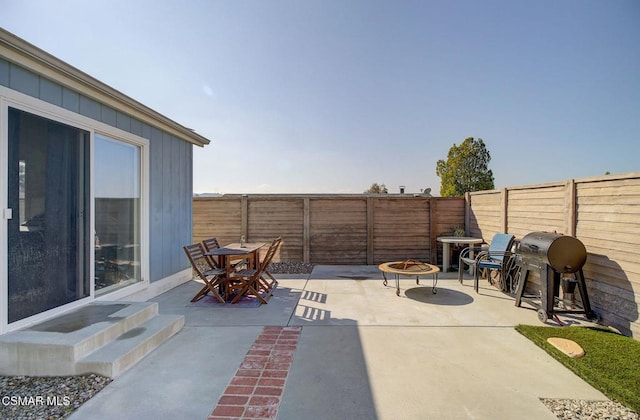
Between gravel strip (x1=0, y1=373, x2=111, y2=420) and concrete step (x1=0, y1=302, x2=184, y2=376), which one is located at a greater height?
concrete step (x1=0, y1=302, x2=184, y2=376)

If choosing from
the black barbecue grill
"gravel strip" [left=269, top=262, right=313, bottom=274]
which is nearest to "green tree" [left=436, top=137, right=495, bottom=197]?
"gravel strip" [left=269, top=262, right=313, bottom=274]

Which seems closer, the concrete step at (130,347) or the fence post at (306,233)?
the concrete step at (130,347)

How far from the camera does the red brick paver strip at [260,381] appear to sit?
1784 mm

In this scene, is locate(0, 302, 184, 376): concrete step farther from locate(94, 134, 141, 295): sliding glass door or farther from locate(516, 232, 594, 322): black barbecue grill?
locate(516, 232, 594, 322): black barbecue grill

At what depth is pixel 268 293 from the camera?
14.6 ft

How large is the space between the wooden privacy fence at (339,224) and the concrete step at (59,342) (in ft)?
13.9

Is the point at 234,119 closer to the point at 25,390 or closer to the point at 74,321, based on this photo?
the point at 74,321

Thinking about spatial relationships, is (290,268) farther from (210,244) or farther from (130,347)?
(130,347)

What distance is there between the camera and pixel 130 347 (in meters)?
2.46

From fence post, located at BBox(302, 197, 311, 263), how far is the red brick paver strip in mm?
3890

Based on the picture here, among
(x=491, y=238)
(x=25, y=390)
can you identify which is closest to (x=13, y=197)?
(x=25, y=390)

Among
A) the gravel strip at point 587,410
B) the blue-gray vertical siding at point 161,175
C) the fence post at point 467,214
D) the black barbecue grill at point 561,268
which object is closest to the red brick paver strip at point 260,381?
the gravel strip at point 587,410

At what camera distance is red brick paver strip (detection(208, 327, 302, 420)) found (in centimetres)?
178

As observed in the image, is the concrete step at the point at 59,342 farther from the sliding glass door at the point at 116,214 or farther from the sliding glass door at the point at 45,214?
the sliding glass door at the point at 116,214
